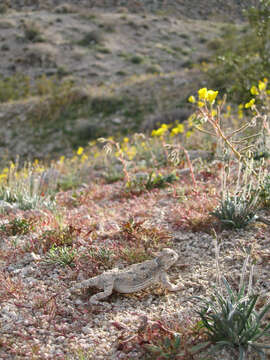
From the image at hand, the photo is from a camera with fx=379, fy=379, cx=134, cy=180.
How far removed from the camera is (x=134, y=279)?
2.88 meters

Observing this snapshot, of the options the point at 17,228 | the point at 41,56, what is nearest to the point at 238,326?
the point at 17,228

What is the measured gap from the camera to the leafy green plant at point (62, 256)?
3322 mm

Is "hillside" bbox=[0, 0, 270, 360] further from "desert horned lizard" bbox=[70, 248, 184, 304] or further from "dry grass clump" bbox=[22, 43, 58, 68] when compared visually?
"dry grass clump" bbox=[22, 43, 58, 68]

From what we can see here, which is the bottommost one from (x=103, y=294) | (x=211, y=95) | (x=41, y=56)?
(x=41, y=56)

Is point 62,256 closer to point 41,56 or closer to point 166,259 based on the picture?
point 166,259

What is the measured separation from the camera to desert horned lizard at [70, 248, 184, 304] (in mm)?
2852

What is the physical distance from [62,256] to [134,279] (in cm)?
78

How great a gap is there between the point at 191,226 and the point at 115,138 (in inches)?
353

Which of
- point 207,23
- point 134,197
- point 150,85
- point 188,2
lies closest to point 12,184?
point 134,197

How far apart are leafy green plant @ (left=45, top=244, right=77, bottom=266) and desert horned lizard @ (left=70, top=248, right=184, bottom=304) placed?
1.28 feet

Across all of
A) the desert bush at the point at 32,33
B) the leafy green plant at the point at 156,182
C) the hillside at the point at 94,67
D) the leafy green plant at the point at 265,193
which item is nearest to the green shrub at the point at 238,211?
the leafy green plant at the point at 265,193

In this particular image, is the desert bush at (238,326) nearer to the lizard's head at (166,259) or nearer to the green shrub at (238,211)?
the lizard's head at (166,259)

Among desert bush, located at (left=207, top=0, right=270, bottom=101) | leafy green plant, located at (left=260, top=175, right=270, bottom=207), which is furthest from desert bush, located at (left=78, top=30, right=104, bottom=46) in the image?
leafy green plant, located at (left=260, top=175, right=270, bottom=207)

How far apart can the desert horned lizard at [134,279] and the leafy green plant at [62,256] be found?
0.39 m
